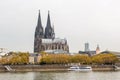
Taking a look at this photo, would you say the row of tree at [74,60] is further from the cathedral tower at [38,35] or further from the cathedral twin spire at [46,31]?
the cathedral tower at [38,35]

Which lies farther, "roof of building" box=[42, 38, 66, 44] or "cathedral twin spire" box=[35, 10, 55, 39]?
"roof of building" box=[42, 38, 66, 44]

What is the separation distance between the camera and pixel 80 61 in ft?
438

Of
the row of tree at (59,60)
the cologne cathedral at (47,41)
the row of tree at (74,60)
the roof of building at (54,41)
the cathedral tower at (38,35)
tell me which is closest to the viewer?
the row of tree at (59,60)

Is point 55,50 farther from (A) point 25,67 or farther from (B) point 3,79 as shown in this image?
(B) point 3,79

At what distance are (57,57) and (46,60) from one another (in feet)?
12.7

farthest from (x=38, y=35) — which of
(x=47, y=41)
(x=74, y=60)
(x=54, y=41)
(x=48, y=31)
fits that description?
(x=74, y=60)

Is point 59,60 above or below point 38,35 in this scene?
below

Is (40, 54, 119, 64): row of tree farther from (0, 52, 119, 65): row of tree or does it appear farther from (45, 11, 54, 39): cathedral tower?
(45, 11, 54, 39): cathedral tower

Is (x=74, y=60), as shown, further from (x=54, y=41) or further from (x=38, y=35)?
(x=38, y=35)

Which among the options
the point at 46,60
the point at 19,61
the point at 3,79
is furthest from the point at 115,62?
the point at 3,79

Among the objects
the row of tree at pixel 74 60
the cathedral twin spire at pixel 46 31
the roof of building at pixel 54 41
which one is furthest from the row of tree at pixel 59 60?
the roof of building at pixel 54 41

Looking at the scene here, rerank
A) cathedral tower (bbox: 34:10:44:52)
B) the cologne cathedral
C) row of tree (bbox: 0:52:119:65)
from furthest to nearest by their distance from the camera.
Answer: the cologne cathedral → cathedral tower (bbox: 34:10:44:52) → row of tree (bbox: 0:52:119:65)

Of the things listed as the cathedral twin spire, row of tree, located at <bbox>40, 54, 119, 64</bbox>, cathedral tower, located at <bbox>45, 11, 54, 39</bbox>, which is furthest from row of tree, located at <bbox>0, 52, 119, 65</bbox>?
cathedral tower, located at <bbox>45, 11, 54, 39</bbox>

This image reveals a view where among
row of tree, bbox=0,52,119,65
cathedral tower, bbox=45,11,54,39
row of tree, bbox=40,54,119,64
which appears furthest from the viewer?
cathedral tower, bbox=45,11,54,39
